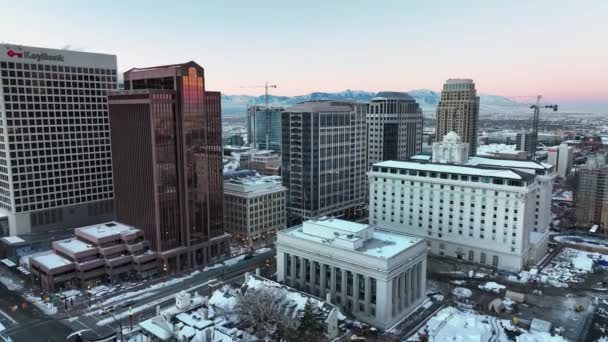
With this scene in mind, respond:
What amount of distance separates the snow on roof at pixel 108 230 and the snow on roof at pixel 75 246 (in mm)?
2882

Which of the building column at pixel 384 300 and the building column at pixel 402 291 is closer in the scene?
the building column at pixel 384 300

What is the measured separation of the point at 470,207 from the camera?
395 feet

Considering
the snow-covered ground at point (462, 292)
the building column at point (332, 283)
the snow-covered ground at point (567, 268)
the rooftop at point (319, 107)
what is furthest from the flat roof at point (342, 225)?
the rooftop at point (319, 107)

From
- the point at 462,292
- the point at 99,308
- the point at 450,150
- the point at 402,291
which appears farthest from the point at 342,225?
the point at 450,150

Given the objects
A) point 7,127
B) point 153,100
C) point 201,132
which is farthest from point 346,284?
point 7,127

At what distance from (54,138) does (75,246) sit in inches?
1549

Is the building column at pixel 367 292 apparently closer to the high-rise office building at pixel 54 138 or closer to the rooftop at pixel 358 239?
the rooftop at pixel 358 239

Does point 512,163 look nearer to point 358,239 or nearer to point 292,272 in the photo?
point 358,239

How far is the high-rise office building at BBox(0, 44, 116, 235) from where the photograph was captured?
12138 centimetres

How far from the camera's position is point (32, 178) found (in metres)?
125

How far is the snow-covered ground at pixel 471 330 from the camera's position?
78438mm

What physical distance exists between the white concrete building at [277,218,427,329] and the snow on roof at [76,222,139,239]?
4097 cm

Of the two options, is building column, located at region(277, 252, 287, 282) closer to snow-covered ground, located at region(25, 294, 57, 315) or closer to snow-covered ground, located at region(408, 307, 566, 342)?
snow-covered ground, located at region(408, 307, 566, 342)

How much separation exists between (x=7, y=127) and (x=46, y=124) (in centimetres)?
963
